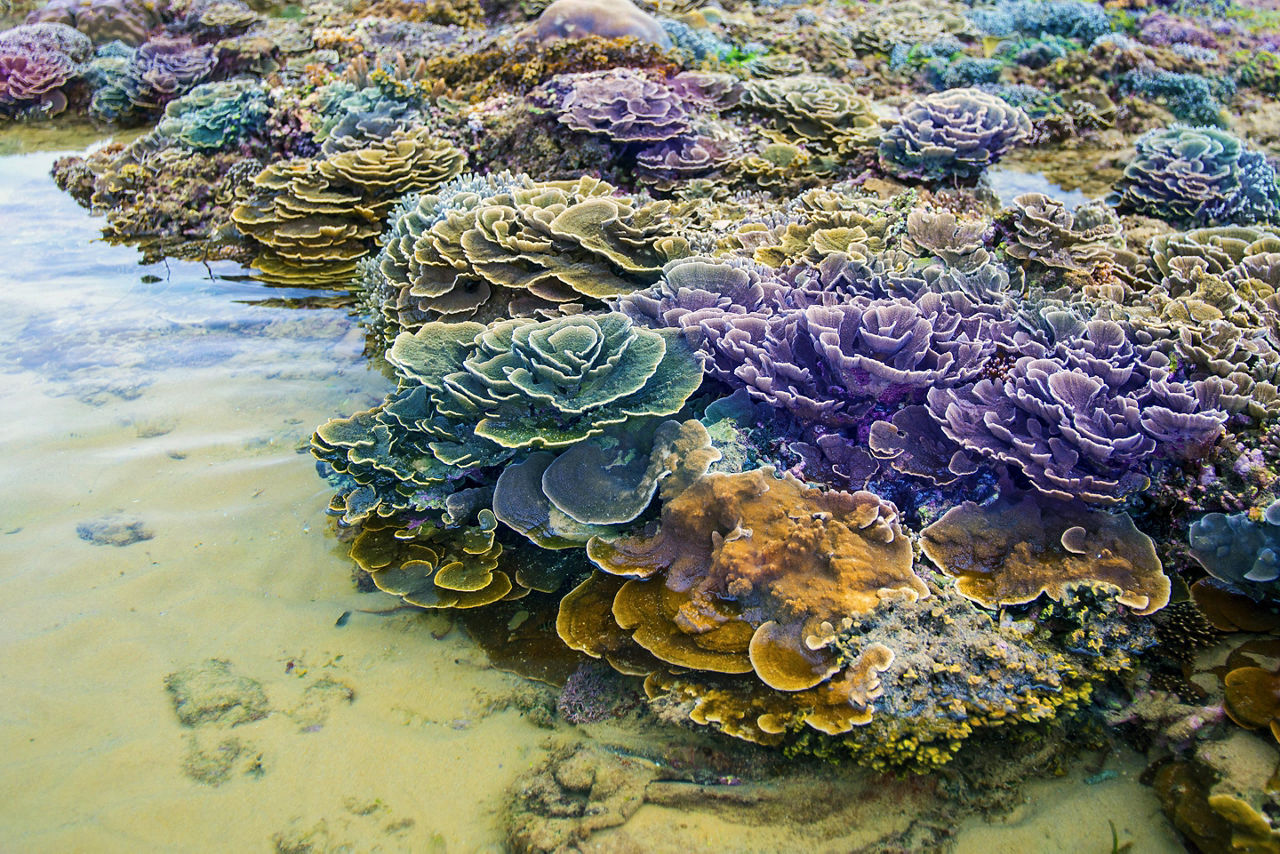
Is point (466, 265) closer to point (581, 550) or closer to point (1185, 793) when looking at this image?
point (581, 550)

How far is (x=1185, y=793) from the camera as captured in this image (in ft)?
8.25

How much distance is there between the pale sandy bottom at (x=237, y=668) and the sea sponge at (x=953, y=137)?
5019 mm

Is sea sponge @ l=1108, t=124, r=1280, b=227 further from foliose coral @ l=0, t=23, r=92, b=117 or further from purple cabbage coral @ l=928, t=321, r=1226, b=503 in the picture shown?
foliose coral @ l=0, t=23, r=92, b=117

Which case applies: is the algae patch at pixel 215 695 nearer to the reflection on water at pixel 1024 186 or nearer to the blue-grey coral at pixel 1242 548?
the blue-grey coral at pixel 1242 548

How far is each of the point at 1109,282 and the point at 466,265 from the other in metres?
4.28

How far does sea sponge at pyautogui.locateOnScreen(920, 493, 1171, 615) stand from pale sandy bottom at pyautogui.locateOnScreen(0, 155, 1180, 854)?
2.31ft

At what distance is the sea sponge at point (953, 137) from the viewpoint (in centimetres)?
627

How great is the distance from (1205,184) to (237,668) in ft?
27.1

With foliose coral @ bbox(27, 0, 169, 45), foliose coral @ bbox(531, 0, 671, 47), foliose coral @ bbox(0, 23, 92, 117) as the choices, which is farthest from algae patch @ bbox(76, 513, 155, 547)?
foliose coral @ bbox(27, 0, 169, 45)

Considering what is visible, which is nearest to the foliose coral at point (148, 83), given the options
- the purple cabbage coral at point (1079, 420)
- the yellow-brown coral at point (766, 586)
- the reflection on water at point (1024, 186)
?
the reflection on water at point (1024, 186)

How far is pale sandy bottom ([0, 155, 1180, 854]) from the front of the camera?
8.63 ft

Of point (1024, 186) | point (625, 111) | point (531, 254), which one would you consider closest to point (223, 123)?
point (625, 111)

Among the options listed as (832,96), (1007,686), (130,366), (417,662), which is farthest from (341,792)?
(832,96)

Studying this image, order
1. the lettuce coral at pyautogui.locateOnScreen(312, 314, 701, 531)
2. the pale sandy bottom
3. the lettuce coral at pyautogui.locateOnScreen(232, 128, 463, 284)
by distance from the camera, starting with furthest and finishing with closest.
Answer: the lettuce coral at pyautogui.locateOnScreen(232, 128, 463, 284) < the lettuce coral at pyautogui.locateOnScreen(312, 314, 701, 531) < the pale sandy bottom
